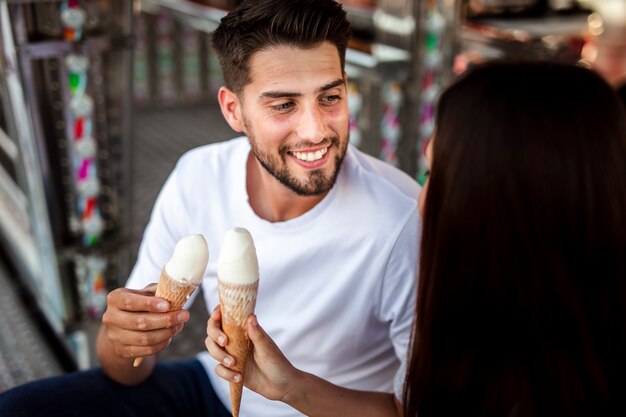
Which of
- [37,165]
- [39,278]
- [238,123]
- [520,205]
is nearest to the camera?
[520,205]

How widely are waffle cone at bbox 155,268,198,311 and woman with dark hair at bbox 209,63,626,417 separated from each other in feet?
0.43

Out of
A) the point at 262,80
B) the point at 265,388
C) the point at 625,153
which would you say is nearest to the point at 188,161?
the point at 262,80

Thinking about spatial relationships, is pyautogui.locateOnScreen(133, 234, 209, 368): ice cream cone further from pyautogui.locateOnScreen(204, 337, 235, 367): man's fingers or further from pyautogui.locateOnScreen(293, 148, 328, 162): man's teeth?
pyautogui.locateOnScreen(293, 148, 328, 162): man's teeth

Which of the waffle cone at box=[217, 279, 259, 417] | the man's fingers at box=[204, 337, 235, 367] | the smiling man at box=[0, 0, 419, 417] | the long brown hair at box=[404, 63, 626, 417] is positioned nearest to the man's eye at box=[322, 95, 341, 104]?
the smiling man at box=[0, 0, 419, 417]

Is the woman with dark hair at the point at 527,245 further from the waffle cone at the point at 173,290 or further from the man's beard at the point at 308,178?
the man's beard at the point at 308,178

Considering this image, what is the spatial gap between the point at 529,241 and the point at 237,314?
19.4 inches

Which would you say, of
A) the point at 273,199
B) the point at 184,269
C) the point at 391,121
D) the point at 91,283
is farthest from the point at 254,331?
the point at 391,121

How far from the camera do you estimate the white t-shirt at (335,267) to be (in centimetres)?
137

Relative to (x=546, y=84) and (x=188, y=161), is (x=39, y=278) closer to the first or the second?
(x=188, y=161)

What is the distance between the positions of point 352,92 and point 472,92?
2215 millimetres

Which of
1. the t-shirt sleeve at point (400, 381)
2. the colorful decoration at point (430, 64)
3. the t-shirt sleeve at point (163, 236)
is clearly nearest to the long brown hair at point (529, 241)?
the t-shirt sleeve at point (400, 381)

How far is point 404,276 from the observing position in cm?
136

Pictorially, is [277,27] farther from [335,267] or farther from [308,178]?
[335,267]

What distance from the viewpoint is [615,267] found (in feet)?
3.27
